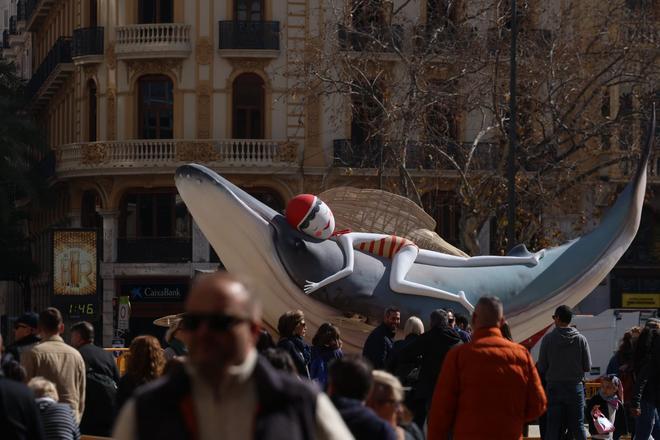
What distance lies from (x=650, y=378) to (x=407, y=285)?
548 centimetres

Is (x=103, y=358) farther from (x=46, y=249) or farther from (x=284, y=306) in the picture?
(x=46, y=249)

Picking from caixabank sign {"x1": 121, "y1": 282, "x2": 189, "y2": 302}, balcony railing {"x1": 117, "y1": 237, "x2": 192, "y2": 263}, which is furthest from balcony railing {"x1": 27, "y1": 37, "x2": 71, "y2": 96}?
caixabank sign {"x1": 121, "y1": 282, "x2": 189, "y2": 302}

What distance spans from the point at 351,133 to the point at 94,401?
32.7 meters

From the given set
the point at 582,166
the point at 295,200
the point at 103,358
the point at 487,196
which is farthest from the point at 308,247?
the point at 582,166

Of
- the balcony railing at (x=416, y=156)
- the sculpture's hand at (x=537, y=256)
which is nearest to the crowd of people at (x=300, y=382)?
the sculpture's hand at (x=537, y=256)

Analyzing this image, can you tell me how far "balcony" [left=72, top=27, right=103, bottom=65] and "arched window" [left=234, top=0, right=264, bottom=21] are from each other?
3.75m

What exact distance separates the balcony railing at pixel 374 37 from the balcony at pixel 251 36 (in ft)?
7.04

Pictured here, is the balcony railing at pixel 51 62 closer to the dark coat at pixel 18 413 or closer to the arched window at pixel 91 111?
the arched window at pixel 91 111

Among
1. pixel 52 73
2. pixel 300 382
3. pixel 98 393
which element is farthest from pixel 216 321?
pixel 52 73

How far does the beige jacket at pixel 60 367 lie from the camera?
11.2m

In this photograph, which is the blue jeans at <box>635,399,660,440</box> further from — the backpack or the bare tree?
the bare tree

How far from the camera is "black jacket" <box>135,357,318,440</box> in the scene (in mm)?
4844

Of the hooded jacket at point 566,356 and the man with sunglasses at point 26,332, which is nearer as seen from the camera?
the man with sunglasses at point 26,332

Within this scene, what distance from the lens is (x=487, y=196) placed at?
34844 mm
